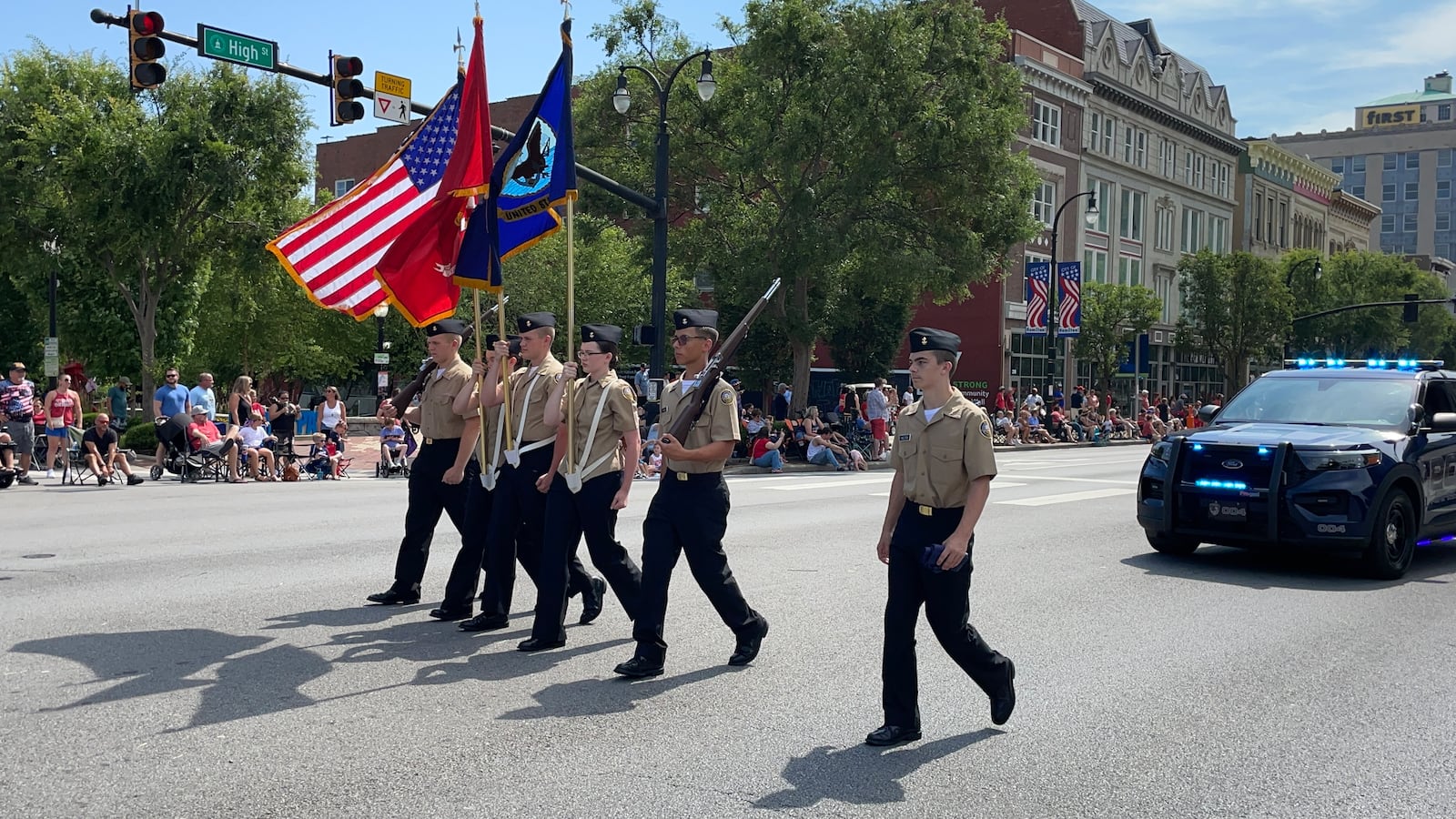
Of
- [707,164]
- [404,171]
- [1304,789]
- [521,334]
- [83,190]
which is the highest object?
[707,164]

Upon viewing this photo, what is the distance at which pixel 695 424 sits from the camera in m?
6.80

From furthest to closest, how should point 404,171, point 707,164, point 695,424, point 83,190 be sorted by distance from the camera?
point 707,164, point 83,190, point 404,171, point 695,424

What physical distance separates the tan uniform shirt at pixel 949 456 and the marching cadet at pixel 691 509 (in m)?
1.34

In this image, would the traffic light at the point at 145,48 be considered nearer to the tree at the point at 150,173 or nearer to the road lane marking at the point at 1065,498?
the tree at the point at 150,173

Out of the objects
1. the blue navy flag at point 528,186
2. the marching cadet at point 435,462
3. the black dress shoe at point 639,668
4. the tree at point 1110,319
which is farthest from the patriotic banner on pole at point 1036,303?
the black dress shoe at point 639,668

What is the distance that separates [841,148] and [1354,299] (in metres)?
53.4

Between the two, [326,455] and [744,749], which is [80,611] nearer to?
[744,749]

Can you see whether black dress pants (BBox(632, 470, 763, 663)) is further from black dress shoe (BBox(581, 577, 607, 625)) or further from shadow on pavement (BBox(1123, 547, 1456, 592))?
shadow on pavement (BBox(1123, 547, 1456, 592))

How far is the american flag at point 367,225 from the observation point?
10266mm

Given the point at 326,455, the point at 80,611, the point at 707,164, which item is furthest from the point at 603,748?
the point at 707,164

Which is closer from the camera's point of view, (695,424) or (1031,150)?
(695,424)

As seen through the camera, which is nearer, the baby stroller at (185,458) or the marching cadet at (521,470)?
the marching cadet at (521,470)

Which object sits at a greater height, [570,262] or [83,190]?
[83,190]

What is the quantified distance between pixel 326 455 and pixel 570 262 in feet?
47.9
